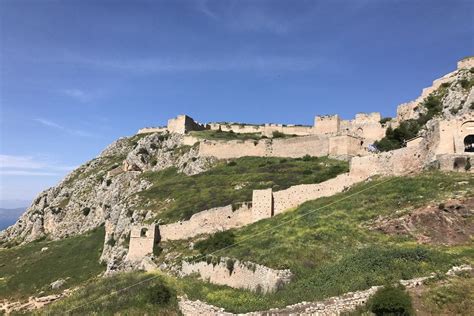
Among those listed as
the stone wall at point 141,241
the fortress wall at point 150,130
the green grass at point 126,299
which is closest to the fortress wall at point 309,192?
the stone wall at point 141,241

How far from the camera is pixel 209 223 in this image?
36.6 meters

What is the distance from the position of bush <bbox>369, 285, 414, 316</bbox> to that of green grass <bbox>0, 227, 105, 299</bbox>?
105ft

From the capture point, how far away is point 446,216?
21984mm

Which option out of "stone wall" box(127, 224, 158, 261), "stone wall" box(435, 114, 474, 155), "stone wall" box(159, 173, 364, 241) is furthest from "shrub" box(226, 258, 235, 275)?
"stone wall" box(435, 114, 474, 155)

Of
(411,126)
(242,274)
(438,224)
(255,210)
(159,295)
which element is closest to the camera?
(438,224)

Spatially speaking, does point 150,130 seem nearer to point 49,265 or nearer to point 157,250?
point 49,265

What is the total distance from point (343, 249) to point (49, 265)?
35860 mm

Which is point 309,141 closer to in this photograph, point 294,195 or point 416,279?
point 294,195

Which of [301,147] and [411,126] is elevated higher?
[411,126]

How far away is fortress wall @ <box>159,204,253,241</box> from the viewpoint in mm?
35562

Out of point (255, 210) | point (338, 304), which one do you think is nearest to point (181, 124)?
point (255, 210)

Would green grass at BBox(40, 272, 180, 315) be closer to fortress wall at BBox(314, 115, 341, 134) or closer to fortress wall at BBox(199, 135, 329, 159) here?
fortress wall at BBox(199, 135, 329, 159)

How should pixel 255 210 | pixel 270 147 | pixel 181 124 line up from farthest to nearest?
pixel 181 124 < pixel 270 147 < pixel 255 210

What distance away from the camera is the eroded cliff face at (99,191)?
6141 cm
